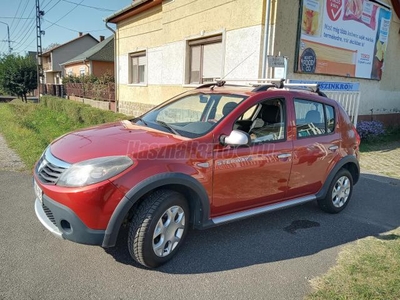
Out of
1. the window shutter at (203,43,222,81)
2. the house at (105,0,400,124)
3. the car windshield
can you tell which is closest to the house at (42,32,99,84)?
the house at (105,0,400,124)

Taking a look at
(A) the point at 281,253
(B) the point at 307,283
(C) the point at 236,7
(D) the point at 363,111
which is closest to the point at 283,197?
(A) the point at 281,253

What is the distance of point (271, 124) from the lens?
11.9ft

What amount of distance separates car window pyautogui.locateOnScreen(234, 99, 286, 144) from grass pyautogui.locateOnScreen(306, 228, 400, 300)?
4.79ft

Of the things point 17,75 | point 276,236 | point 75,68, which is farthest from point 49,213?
point 75,68

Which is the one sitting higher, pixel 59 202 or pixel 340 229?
pixel 59 202

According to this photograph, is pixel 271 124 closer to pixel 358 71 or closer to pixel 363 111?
pixel 358 71

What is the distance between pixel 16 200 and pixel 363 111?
10.8m

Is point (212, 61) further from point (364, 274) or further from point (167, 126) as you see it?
point (364, 274)

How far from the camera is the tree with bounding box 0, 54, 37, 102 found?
28.8 metres

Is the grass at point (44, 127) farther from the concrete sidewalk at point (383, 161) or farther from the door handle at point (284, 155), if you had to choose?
the concrete sidewalk at point (383, 161)

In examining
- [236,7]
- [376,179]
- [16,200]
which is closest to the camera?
[16,200]

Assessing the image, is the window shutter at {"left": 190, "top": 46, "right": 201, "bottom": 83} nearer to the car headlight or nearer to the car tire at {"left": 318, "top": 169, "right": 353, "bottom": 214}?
the car tire at {"left": 318, "top": 169, "right": 353, "bottom": 214}

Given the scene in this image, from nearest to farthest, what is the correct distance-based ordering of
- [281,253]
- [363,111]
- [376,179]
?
1. [281,253]
2. [376,179]
3. [363,111]

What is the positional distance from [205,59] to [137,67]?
526 centimetres
